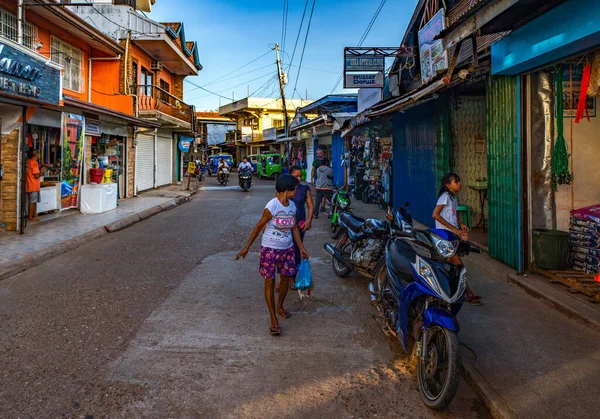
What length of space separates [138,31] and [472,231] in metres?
17.1

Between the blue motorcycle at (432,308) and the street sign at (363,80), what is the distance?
984cm

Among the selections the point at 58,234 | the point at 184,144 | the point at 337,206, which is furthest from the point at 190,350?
the point at 184,144

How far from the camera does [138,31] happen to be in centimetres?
2028

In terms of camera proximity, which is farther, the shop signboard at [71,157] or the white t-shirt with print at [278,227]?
the shop signboard at [71,157]

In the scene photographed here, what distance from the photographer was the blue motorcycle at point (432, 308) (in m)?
3.26

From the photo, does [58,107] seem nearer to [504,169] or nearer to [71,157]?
[71,157]

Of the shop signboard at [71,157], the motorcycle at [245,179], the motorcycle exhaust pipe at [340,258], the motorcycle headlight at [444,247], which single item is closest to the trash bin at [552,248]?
the motorcycle exhaust pipe at [340,258]

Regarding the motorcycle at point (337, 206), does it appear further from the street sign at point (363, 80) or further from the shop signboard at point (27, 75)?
the shop signboard at point (27, 75)

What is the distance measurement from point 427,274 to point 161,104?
2110cm

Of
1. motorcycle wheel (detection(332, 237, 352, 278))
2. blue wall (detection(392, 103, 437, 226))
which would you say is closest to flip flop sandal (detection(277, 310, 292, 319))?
motorcycle wheel (detection(332, 237, 352, 278))

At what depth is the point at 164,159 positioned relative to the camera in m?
26.5

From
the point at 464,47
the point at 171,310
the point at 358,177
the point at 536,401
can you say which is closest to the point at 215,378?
the point at 171,310

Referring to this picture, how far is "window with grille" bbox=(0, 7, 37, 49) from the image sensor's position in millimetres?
12542

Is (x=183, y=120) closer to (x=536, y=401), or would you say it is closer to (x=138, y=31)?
(x=138, y=31)
